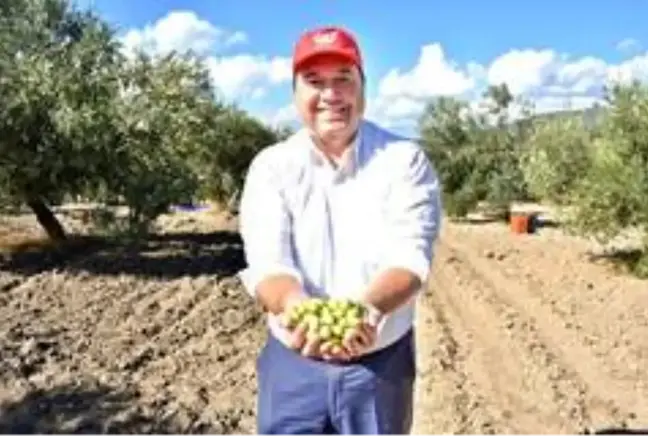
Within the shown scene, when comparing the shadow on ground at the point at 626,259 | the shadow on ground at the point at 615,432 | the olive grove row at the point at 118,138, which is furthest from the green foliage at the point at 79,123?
the shadow on ground at the point at 615,432

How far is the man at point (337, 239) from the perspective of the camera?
254 cm

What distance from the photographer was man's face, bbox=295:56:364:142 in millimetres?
2625

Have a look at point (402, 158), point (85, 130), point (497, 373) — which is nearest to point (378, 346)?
point (402, 158)

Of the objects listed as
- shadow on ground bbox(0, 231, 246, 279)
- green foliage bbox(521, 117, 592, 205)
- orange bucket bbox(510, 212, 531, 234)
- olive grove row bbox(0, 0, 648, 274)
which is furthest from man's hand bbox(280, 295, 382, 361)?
orange bucket bbox(510, 212, 531, 234)

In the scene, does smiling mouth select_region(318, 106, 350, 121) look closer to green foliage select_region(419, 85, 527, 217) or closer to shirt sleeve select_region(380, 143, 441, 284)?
shirt sleeve select_region(380, 143, 441, 284)

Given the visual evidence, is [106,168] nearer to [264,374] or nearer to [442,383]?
[442,383]

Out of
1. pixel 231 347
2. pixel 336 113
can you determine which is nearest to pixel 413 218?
pixel 336 113

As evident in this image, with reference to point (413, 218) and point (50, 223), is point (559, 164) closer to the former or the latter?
point (50, 223)

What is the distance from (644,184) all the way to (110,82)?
27.1ft

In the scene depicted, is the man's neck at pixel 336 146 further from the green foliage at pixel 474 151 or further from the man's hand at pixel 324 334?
the green foliage at pixel 474 151

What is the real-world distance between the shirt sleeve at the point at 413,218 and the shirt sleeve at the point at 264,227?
22cm

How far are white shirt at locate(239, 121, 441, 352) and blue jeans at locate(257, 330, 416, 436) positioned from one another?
2.0 inches

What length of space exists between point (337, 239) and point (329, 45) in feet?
1.43

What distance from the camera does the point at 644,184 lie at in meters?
16.9
